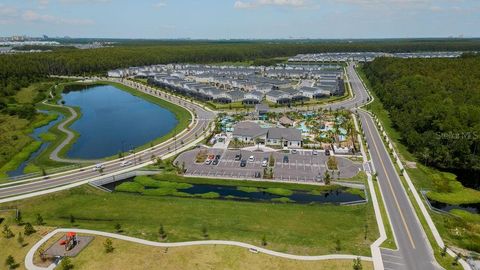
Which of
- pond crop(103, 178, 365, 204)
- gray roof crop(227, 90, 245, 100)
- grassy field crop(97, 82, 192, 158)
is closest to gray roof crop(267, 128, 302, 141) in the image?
pond crop(103, 178, 365, 204)

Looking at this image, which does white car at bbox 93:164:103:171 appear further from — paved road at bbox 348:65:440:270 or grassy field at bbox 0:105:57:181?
paved road at bbox 348:65:440:270

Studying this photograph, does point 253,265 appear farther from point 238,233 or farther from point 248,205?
point 248,205

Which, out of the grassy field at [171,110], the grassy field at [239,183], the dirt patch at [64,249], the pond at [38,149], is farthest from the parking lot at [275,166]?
the pond at [38,149]

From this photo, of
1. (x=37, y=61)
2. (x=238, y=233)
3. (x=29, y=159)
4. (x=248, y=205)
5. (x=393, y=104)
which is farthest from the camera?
(x=37, y=61)

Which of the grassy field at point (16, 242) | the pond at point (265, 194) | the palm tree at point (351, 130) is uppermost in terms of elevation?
the palm tree at point (351, 130)

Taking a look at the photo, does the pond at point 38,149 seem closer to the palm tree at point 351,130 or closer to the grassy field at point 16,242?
the grassy field at point 16,242

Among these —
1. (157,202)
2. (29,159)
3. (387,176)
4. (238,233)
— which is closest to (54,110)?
(29,159)
